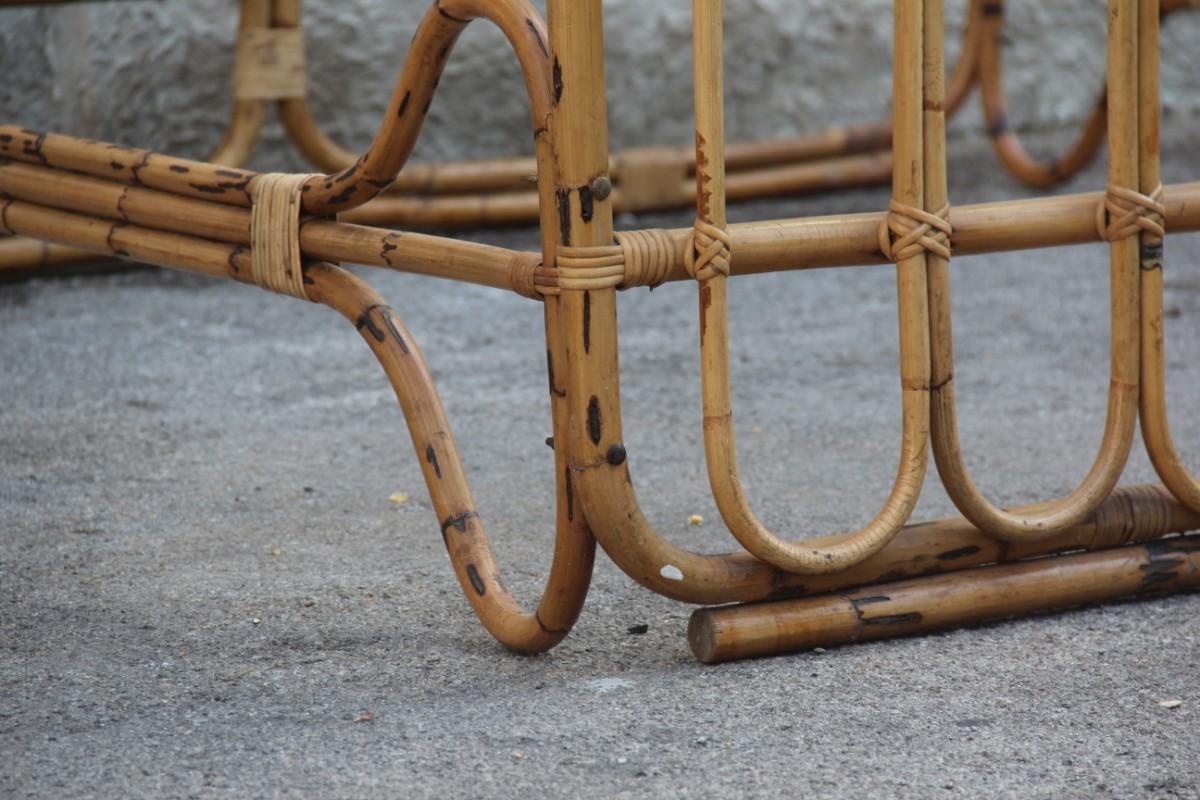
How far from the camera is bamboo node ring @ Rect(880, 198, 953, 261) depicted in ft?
5.22

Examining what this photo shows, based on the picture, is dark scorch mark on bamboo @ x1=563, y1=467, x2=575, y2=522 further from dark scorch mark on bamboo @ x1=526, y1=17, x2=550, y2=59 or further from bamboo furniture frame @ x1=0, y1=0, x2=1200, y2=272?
bamboo furniture frame @ x1=0, y1=0, x2=1200, y2=272

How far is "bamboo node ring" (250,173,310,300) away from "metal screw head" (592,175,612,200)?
0.45 m

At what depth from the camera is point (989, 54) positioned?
13.4 feet

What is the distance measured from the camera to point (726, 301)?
1.56 metres

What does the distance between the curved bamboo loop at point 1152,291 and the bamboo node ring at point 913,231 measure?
26cm

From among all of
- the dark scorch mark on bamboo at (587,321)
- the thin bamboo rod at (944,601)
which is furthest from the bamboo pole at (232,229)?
the thin bamboo rod at (944,601)

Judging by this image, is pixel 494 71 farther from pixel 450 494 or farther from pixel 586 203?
pixel 586 203

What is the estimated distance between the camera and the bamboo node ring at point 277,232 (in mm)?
1759

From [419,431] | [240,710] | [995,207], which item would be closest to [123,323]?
[419,431]

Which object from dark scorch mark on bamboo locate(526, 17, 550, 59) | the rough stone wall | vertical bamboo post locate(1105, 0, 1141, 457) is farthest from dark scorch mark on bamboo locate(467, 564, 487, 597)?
the rough stone wall

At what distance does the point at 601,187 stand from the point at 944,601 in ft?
2.00

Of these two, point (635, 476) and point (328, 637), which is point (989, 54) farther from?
point (328, 637)

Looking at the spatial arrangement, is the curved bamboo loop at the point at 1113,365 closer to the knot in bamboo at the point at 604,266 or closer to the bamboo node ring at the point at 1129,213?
the bamboo node ring at the point at 1129,213

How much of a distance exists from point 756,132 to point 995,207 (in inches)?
119
